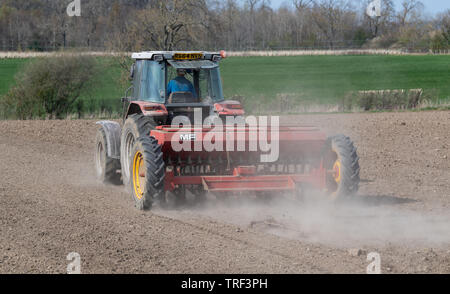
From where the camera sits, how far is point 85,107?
2428 cm

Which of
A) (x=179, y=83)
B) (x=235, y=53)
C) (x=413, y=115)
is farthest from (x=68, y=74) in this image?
(x=235, y=53)

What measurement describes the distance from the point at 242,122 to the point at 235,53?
55168mm

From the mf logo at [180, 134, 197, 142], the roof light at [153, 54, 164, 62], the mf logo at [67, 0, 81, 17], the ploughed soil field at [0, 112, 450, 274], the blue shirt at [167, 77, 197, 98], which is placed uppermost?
the mf logo at [67, 0, 81, 17]

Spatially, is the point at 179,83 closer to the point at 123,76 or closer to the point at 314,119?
the point at 314,119

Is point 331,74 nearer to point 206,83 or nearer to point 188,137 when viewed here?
point 206,83

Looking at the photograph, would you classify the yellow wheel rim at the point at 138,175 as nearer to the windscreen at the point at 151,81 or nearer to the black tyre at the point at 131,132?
the black tyre at the point at 131,132

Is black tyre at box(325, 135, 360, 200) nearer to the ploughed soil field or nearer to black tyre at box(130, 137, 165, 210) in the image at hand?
the ploughed soil field

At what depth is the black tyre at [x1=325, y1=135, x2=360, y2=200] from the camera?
8688 millimetres

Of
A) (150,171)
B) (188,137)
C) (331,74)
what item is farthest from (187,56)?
(331,74)

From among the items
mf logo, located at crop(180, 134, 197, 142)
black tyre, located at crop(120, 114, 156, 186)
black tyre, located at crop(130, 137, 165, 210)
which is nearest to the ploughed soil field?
black tyre, located at crop(130, 137, 165, 210)

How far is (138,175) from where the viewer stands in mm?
8844

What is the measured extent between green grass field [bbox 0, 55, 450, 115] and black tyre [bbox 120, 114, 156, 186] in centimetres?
1499

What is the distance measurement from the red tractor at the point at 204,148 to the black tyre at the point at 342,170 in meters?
0.01

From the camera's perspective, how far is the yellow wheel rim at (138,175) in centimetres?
866
